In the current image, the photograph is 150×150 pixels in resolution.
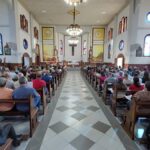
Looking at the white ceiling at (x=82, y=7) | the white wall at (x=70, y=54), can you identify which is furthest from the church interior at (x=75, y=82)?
the white wall at (x=70, y=54)

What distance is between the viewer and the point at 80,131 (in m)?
2.63

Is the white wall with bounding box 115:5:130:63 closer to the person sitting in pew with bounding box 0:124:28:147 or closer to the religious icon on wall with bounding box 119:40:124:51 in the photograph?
the religious icon on wall with bounding box 119:40:124:51

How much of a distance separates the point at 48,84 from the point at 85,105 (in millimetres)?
1413

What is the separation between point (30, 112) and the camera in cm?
233

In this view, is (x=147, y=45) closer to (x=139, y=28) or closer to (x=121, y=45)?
(x=139, y=28)

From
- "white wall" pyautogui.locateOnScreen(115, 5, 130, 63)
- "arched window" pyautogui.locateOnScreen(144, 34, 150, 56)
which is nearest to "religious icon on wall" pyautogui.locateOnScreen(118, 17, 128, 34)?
"white wall" pyautogui.locateOnScreen(115, 5, 130, 63)

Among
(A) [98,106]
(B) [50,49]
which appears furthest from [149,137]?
(B) [50,49]

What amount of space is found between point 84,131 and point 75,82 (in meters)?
5.61

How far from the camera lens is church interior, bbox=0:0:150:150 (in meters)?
2.29

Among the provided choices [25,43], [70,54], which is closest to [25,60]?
[25,43]

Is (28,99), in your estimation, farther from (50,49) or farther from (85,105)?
(50,49)

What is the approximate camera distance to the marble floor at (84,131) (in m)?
2.20

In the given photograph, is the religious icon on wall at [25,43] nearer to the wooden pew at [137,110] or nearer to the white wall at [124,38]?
the white wall at [124,38]

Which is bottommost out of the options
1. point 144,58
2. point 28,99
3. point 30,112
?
point 30,112
